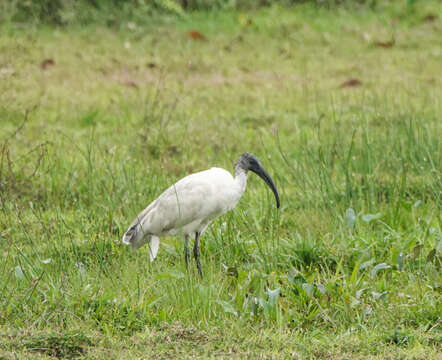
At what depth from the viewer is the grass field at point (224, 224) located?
4109 millimetres

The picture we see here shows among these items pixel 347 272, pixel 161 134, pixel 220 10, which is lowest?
pixel 347 272

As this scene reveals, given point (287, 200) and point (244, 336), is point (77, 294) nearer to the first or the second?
point (244, 336)

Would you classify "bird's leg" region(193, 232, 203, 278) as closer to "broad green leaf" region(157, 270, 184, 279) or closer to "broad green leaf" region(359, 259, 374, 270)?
"broad green leaf" region(157, 270, 184, 279)

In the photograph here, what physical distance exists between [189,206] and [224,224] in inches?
16.2

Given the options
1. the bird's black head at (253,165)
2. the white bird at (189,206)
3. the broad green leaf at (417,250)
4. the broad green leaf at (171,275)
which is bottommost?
the broad green leaf at (417,250)

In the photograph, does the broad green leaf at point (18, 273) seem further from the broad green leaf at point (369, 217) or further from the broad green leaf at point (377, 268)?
the broad green leaf at point (369, 217)

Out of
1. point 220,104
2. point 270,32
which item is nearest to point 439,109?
point 220,104

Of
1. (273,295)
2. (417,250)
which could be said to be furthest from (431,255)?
(273,295)

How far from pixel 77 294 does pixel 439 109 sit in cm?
509

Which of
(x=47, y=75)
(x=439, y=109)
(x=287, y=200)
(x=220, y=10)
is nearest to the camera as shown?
(x=287, y=200)

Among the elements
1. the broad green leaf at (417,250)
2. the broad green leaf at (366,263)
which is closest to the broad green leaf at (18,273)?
the broad green leaf at (366,263)

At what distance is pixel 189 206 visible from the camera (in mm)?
5242

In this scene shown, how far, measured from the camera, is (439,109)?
8.19 metres

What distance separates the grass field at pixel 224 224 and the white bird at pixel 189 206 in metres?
0.16
